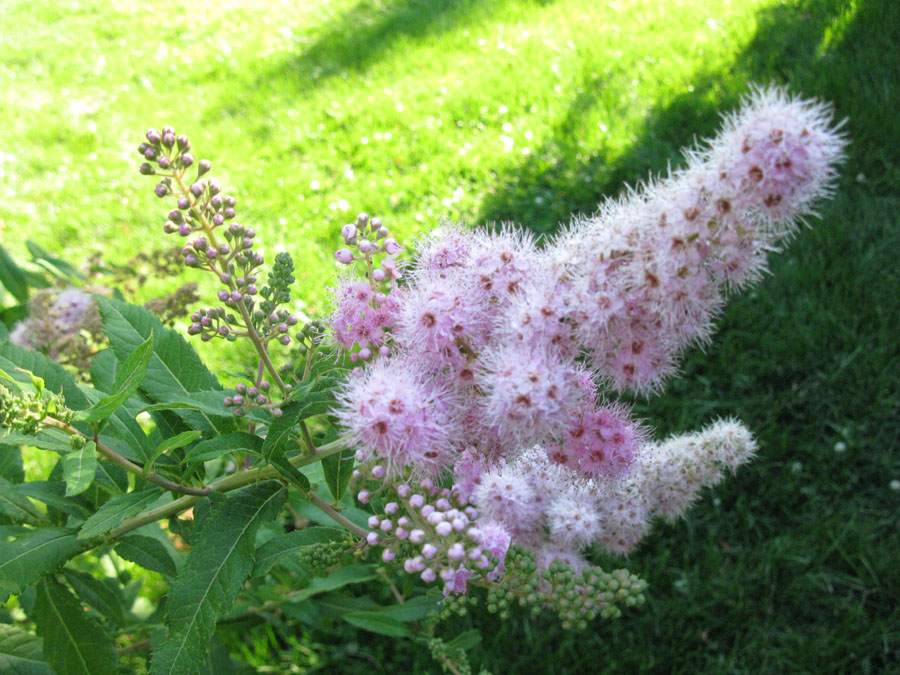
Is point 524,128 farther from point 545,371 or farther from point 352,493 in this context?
point 545,371

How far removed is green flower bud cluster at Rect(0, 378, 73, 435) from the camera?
0.96 metres

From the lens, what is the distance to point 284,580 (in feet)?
6.39

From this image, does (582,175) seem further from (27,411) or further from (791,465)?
(27,411)

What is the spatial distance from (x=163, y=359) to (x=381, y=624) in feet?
2.81

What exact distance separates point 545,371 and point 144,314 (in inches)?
29.8

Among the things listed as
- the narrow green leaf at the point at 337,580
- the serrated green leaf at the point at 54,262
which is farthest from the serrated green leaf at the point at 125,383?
the serrated green leaf at the point at 54,262

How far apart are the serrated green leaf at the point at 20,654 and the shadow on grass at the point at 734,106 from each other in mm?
2804

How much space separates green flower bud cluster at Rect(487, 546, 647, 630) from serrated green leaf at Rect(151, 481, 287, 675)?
387mm

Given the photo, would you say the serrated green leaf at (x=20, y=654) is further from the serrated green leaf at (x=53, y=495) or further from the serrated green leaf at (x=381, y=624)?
the serrated green leaf at (x=381, y=624)

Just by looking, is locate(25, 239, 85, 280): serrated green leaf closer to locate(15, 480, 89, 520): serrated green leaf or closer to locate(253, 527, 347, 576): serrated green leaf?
locate(15, 480, 89, 520): serrated green leaf

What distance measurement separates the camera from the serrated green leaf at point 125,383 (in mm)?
1052

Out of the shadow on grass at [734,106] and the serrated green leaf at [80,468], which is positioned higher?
the shadow on grass at [734,106]

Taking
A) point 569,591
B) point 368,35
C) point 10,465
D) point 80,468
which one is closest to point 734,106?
point 368,35

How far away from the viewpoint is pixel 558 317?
1052mm
